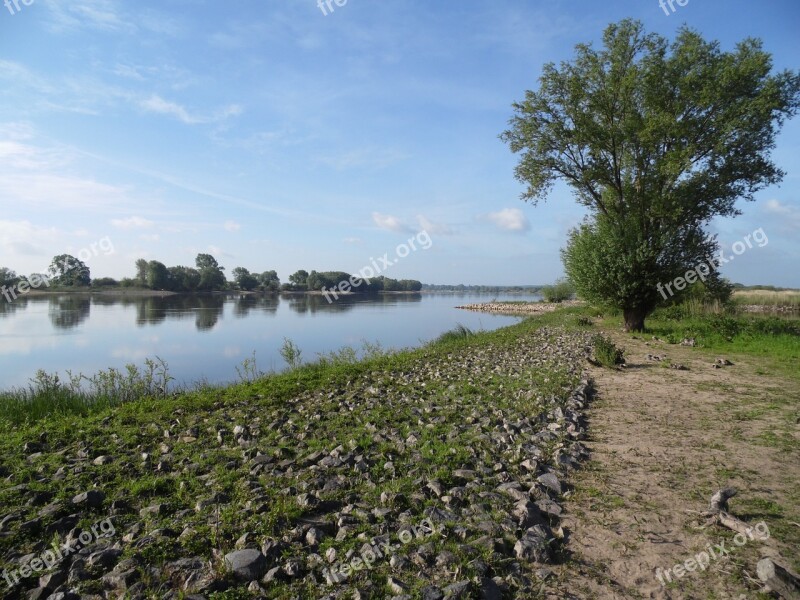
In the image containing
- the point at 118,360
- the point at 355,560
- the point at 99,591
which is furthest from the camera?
the point at 118,360

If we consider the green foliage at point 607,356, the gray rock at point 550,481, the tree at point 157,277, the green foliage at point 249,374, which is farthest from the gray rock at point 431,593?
the tree at point 157,277

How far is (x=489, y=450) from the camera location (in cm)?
573

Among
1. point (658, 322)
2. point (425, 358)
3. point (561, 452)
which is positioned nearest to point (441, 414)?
point (561, 452)

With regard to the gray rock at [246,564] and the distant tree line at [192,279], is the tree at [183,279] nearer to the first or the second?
the distant tree line at [192,279]

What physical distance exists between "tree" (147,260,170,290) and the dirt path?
3676 inches

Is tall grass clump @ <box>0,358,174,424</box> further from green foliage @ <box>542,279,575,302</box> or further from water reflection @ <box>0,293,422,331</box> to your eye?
green foliage @ <box>542,279,575,302</box>

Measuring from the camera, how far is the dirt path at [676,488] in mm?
3359

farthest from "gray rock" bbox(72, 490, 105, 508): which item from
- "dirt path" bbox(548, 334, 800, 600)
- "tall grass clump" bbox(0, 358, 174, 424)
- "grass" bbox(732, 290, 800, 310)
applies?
"grass" bbox(732, 290, 800, 310)

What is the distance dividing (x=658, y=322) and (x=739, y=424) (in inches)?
907

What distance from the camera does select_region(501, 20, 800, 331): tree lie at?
66.4ft

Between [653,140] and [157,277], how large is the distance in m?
89.1

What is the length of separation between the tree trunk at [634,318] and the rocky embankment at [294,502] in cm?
1697

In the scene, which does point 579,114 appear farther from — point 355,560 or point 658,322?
point 355,560

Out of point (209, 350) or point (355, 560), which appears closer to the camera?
point (355, 560)
